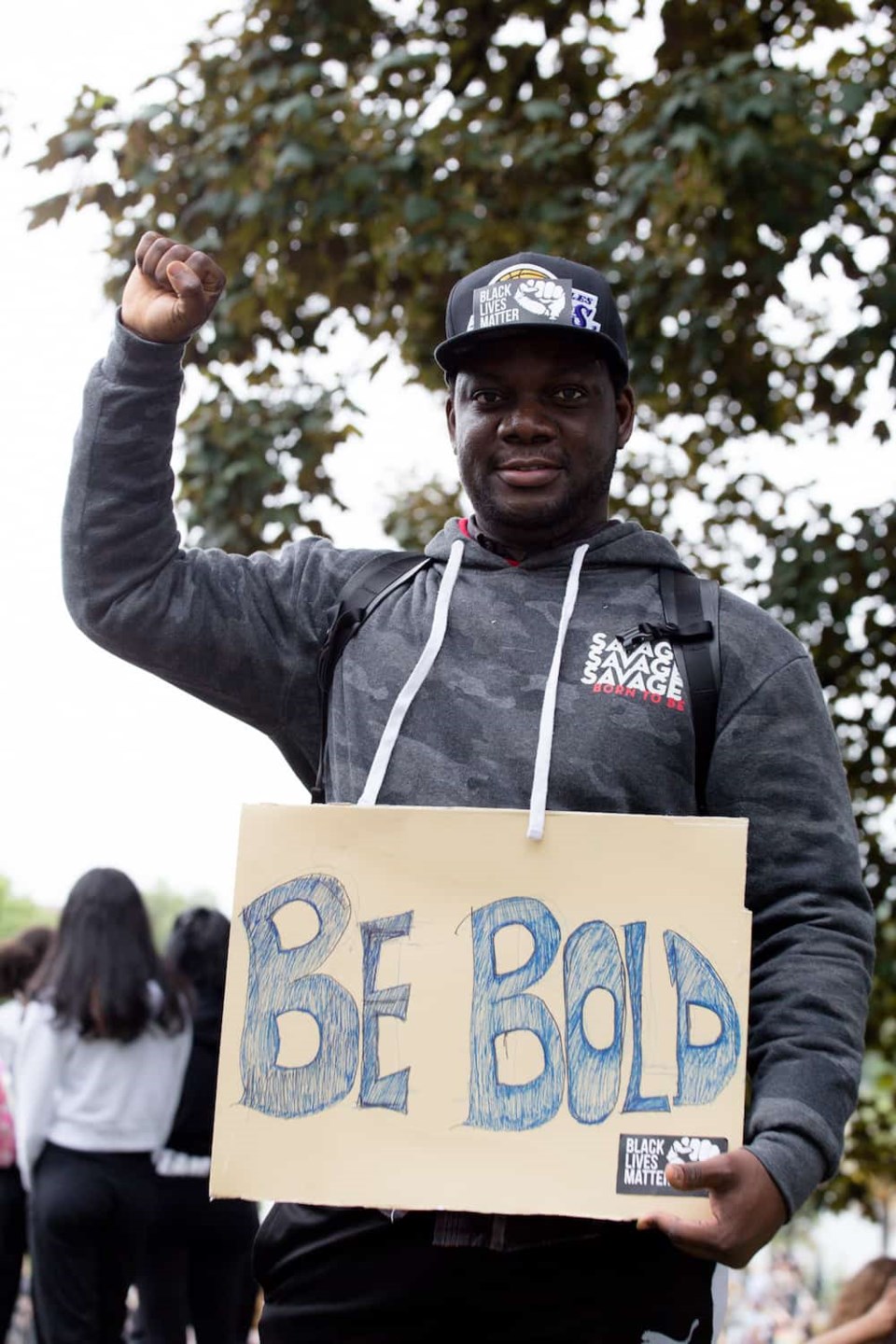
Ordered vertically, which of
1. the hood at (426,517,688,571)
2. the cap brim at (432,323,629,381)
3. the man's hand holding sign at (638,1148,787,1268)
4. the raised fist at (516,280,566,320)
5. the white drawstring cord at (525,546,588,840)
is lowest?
the man's hand holding sign at (638,1148,787,1268)

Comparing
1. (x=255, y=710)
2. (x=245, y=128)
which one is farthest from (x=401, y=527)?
(x=255, y=710)

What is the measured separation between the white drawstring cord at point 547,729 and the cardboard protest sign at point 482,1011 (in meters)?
0.02

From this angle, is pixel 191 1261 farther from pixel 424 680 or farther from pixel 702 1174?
pixel 702 1174

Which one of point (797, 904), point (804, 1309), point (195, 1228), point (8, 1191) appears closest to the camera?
point (797, 904)

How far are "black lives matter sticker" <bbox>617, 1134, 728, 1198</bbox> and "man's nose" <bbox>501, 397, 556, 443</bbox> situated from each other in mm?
879

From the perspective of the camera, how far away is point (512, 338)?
220 centimetres

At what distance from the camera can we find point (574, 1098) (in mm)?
1853

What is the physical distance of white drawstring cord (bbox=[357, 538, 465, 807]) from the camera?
2.04m

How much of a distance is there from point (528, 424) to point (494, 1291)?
1.04 m

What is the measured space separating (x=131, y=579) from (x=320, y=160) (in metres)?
4.19

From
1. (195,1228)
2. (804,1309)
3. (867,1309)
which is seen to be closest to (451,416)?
(867,1309)

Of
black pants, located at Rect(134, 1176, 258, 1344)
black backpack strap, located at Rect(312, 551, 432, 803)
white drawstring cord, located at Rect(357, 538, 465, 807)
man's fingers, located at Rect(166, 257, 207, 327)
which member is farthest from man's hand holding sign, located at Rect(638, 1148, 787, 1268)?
black pants, located at Rect(134, 1176, 258, 1344)

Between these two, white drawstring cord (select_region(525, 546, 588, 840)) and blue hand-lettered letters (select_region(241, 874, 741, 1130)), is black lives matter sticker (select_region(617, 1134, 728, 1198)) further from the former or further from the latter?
white drawstring cord (select_region(525, 546, 588, 840))

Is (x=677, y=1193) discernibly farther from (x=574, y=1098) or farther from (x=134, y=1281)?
(x=134, y=1281)
